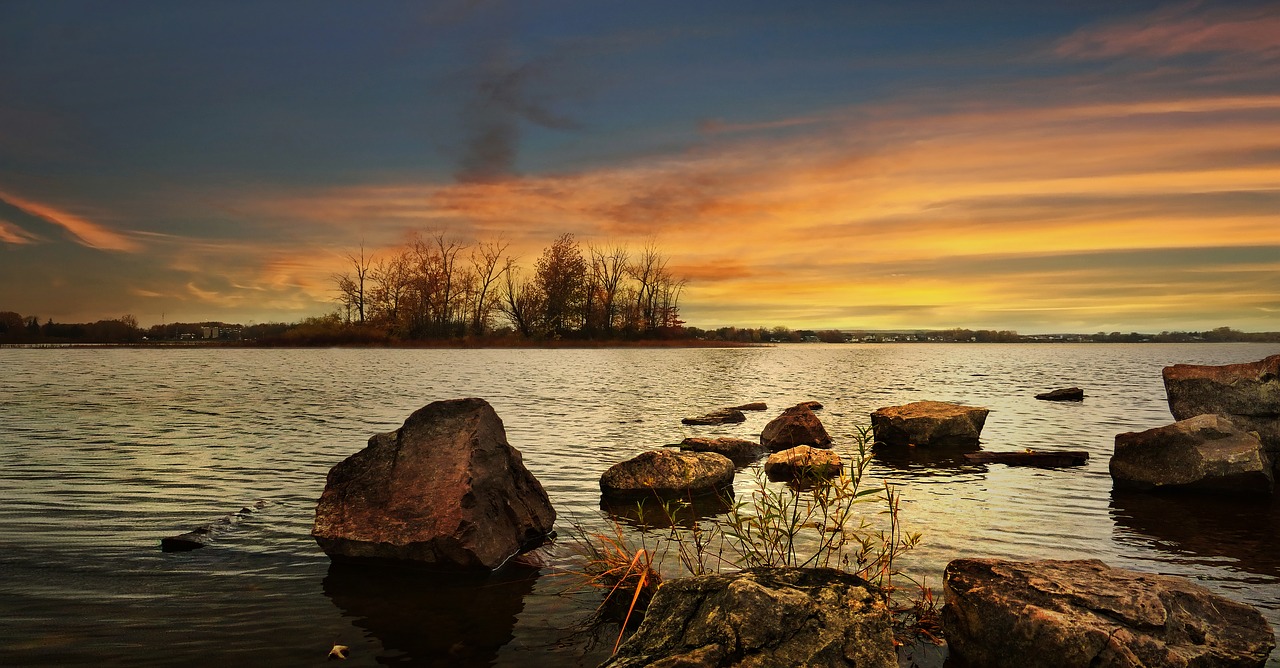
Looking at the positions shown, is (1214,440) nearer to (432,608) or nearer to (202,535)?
(432,608)

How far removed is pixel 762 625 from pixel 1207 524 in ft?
34.4

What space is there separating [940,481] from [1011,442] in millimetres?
7313

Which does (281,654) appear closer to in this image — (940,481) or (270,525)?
(270,525)

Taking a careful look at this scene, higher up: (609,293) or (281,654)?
(609,293)

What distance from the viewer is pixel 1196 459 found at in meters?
13.3

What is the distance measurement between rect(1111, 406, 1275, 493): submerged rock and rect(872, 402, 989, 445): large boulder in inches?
232

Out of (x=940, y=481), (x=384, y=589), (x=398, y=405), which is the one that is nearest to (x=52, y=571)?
(x=384, y=589)

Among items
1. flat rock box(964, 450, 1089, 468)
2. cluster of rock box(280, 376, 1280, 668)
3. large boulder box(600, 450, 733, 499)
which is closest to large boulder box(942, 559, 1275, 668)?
cluster of rock box(280, 376, 1280, 668)

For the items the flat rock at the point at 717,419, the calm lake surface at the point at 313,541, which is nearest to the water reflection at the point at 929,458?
the calm lake surface at the point at 313,541

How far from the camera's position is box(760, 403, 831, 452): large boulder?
18.9 m

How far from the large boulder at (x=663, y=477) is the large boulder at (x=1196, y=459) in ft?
26.1

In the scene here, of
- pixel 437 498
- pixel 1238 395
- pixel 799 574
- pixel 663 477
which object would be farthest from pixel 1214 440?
pixel 437 498

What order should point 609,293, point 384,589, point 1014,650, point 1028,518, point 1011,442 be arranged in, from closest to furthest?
point 1014,650 → point 384,589 → point 1028,518 → point 1011,442 → point 609,293

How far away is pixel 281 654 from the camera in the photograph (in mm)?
6418
